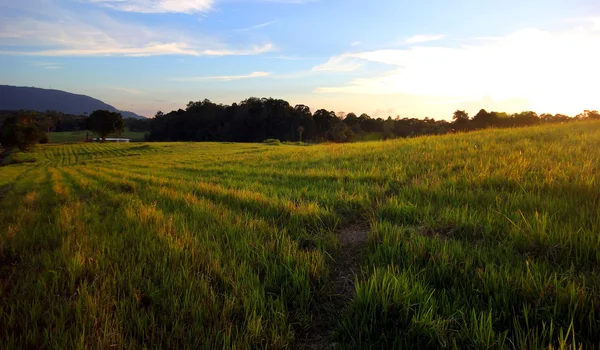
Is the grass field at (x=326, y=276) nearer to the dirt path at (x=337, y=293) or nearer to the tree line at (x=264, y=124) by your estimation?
the dirt path at (x=337, y=293)

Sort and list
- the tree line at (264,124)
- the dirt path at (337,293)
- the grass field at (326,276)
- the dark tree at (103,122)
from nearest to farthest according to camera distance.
A: the grass field at (326,276) → the dirt path at (337,293) → the dark tree at (103,122) → the tree line at (264,124)

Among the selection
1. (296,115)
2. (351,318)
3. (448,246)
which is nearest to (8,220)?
(351,318)

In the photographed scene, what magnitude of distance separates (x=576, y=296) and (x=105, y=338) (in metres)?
2.59

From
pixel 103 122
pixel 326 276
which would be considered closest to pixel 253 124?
pixel 103 122

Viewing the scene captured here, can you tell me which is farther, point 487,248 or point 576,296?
point 487,248

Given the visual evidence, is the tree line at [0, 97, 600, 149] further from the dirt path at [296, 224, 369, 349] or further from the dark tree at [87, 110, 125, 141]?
the dirt path at [296, 224, 369, 349]

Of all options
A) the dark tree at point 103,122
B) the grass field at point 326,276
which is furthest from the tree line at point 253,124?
the grass field at point 326,276

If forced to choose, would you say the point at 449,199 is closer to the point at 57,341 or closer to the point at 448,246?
the point at 448,246

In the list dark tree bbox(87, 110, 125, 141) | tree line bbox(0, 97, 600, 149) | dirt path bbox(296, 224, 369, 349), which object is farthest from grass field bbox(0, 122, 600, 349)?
dark tree bbox(87, 110, 125, 141)

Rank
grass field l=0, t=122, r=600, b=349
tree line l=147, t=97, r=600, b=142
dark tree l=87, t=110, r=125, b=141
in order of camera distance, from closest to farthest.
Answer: grass field l=0, t=122, r=600, b=349
dark tree l=87, t=110, r=125, b=141
tree line l=147, t=97, r=600, b=142

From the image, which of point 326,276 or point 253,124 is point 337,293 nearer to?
point 326,276

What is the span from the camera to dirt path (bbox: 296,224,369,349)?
1.75 m

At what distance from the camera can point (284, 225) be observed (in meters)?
3.61

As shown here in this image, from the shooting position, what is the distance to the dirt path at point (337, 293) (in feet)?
5.73
